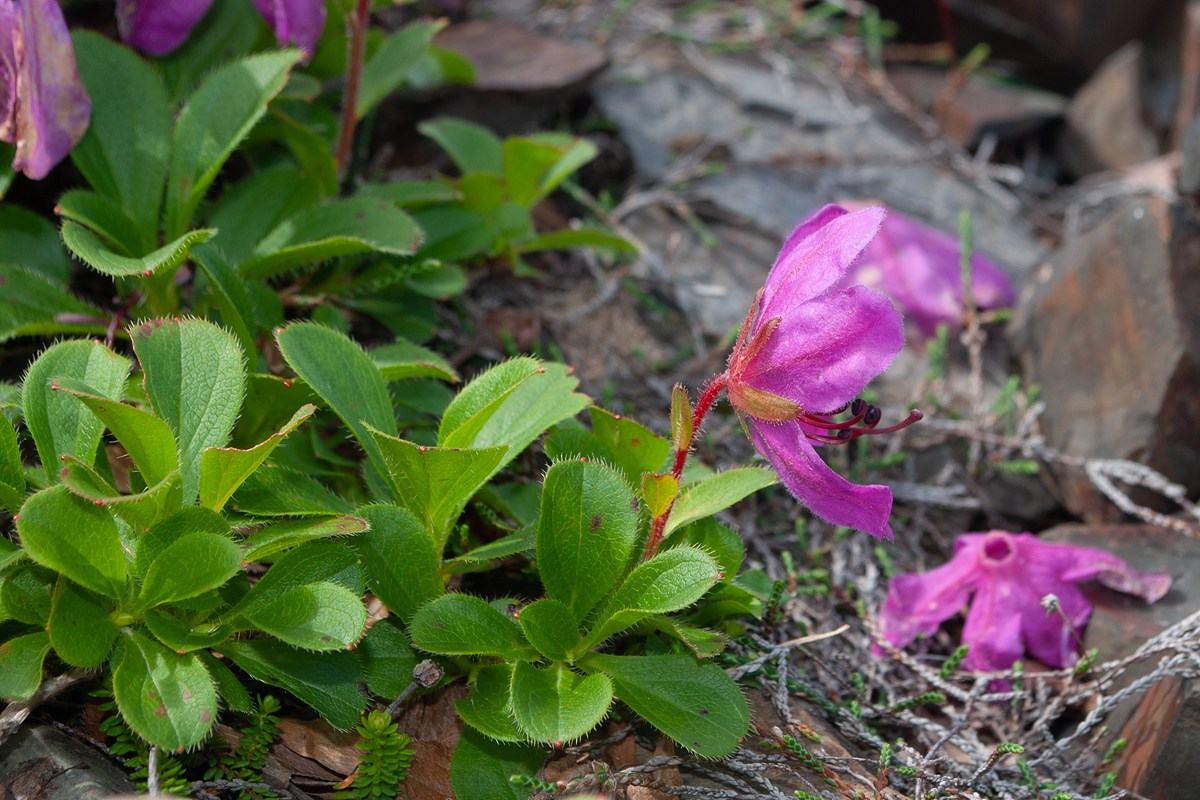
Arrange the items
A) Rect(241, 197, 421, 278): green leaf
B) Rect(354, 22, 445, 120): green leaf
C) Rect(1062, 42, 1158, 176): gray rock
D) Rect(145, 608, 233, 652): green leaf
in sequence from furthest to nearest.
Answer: Rect(1062, 42, 1158, 176): gray rock → Rect(354, 22, 445, 120): green leaf → Rect(241, 197, 421, 278): green leaf → Rect(145, 608, 233, 652): green leaf

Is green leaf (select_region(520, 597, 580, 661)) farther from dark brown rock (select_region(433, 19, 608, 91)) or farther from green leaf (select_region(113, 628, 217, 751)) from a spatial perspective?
dark brown rock (select_region(433, 19, 608, 91))

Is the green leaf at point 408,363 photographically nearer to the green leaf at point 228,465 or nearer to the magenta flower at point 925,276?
the green leaf at point 228,465

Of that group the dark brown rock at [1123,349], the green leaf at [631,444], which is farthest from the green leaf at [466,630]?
the dark brown rock at [1123,349]

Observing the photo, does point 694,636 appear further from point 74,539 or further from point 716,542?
point 74,539

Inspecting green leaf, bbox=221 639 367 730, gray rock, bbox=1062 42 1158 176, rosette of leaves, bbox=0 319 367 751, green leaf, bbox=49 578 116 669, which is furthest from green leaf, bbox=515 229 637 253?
gray rock, bbox=1062 42 1158 176

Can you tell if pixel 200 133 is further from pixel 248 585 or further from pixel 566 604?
pixel 566 604

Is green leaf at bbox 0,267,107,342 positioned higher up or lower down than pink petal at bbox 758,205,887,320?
lower down
